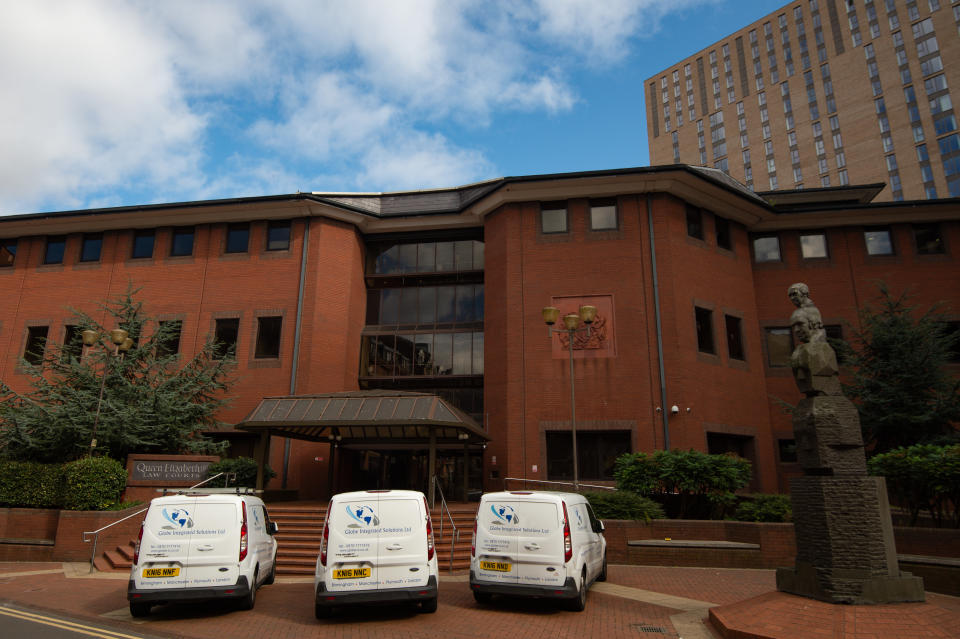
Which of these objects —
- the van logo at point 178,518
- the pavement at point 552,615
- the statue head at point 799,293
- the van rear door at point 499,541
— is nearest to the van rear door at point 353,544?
the pavement at point 552,615

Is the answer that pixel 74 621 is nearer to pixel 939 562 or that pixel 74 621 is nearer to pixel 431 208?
pixel 939 562

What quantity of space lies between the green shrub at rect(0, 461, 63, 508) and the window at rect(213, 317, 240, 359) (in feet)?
25.6

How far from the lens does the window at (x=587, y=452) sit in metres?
20.3

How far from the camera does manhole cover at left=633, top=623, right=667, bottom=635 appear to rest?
7906 mm

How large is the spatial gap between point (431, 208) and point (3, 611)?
1934 cm

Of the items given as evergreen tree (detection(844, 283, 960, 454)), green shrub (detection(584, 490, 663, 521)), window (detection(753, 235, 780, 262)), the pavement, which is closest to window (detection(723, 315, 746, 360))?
window (detection(753, 235, 780, 262))

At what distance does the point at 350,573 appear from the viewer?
27.3 ft

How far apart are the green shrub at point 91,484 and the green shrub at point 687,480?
1337 centimetres

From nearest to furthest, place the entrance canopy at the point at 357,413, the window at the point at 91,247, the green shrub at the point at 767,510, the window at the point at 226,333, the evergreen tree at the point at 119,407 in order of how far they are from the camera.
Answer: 1. the green shrub at the point at 767,510
2. the entrance canopy at the point at 357,413
3. the evergreen tree at the point at 119,407
4. the window at the point at 226,333
5. the window at the point at 91,247

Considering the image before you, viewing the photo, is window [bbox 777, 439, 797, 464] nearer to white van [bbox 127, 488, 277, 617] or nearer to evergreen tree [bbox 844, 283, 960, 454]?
evergreen tree [bbox 844, 283, 960, 454]

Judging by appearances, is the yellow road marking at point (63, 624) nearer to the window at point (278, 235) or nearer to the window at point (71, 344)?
the window at point (71, 344)

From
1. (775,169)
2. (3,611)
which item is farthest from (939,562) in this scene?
(775,169)

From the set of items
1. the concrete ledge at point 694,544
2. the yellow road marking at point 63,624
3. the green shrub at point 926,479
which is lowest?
the yellow road marking at point 63,624

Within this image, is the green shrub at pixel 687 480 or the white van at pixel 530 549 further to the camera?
the green shrub at pixel 687 480
